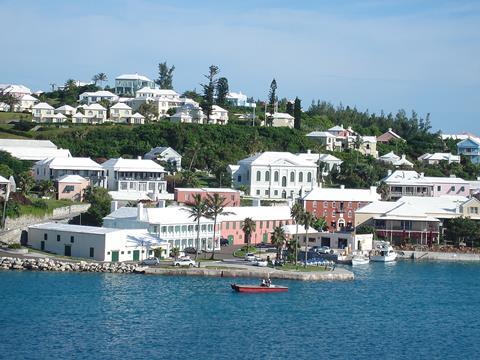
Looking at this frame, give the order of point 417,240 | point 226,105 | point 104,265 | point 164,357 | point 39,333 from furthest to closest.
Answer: point 226,105 < point 417,240 < point 104,265 < point 39,333 < point 164,357

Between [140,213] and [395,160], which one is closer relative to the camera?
[140,213]

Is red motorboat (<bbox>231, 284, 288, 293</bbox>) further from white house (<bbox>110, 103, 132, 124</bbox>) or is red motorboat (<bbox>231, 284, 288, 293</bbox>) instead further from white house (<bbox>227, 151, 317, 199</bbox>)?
white house (<bbox>110, 103, 132, 124</bbox>)

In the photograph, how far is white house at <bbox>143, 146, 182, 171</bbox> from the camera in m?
90.6

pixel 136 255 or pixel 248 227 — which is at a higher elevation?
pixel 248 227

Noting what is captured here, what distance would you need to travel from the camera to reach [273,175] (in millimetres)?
89438

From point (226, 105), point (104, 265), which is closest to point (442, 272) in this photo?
point (104, 265)

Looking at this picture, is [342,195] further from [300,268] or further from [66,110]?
[66,110]

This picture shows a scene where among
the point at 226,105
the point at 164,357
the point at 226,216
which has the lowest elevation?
the point at 164,357

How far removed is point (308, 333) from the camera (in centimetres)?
4441

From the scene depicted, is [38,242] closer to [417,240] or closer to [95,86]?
[417,240]

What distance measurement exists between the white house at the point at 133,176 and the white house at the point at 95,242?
19655mm

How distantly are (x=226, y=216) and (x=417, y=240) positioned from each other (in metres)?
16.1

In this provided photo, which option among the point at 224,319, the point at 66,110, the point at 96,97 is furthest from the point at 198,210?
the point at 96,97

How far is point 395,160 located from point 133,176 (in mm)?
36918
